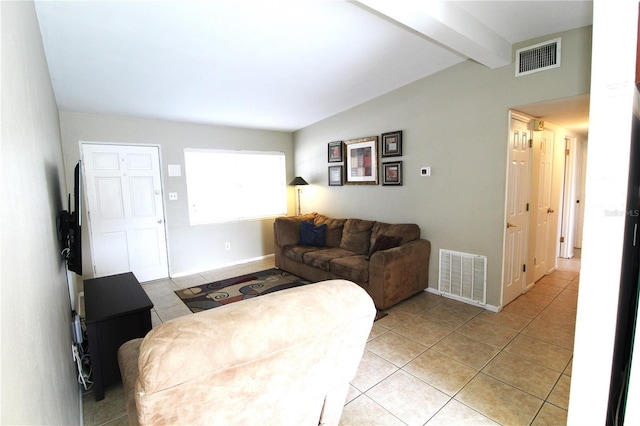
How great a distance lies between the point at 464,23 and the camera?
2277mm

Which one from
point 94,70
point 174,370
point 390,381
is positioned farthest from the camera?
point 94,70

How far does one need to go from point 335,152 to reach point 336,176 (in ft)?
1.28

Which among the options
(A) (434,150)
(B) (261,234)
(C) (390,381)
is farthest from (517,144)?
(B) (261,234)

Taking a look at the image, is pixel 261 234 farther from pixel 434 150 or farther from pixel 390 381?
pixel 390 381

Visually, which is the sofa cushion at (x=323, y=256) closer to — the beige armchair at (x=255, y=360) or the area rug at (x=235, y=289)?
the area rug at (x=235, y=289)

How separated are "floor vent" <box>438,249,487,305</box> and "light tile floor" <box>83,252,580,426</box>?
0.44 feet

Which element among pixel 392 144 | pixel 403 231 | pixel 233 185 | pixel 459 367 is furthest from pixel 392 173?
pixel 233 185

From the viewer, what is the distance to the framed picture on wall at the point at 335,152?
187 inches

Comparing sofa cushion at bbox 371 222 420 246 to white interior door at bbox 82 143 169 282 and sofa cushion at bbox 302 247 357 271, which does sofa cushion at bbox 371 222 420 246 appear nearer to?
sofa cushion at bbox 302 247 357 271

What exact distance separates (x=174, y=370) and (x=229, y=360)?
154 mm

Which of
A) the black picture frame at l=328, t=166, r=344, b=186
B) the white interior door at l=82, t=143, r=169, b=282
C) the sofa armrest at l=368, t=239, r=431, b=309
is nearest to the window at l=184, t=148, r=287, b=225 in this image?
the white interior door at l=82, t=143, r=169, b=282

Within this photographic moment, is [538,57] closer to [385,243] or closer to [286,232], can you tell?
[385,243]

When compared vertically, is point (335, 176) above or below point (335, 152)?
below

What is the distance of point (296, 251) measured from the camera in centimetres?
434
